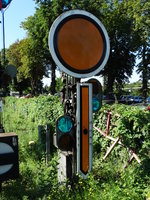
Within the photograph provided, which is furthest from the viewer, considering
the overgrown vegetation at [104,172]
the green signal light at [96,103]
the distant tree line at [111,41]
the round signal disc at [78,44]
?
the distant tree line at [111,41]

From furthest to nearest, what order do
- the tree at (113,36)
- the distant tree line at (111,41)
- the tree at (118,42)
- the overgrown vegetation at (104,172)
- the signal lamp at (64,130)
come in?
the tree at (118,42), the tree at (113,36), the distant tree line at (111,41), the overgrown vegetation at (104,172), the signal lamp at (64,130)

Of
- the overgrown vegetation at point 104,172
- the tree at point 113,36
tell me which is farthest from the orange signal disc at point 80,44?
the tree at point 113,36

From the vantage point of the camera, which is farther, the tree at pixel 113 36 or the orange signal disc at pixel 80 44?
the tree at pixel 113 36

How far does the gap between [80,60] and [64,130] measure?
2.71 ft

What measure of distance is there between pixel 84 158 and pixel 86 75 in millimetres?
960

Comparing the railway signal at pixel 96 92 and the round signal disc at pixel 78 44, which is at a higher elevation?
the round signal disc at pixel 78 44

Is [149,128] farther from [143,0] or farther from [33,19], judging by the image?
[33,19]

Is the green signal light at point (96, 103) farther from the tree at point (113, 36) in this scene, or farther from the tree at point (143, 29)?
the tree at point (113, 36)

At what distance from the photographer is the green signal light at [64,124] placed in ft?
9.09

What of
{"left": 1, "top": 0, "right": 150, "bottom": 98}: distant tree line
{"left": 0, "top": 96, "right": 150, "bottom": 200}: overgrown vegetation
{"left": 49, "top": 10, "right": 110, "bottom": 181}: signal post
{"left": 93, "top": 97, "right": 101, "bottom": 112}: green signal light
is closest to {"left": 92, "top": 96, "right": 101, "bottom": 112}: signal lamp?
{"left": 93, "top": 97, "right": 101, "bottom": 112}: green signal light

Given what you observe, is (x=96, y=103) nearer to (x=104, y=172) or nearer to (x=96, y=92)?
(x=96, y=92)

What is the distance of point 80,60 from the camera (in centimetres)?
267

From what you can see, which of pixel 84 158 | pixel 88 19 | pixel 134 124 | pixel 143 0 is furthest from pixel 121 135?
pixel 143 0

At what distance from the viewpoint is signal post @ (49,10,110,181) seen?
8.55 ft
